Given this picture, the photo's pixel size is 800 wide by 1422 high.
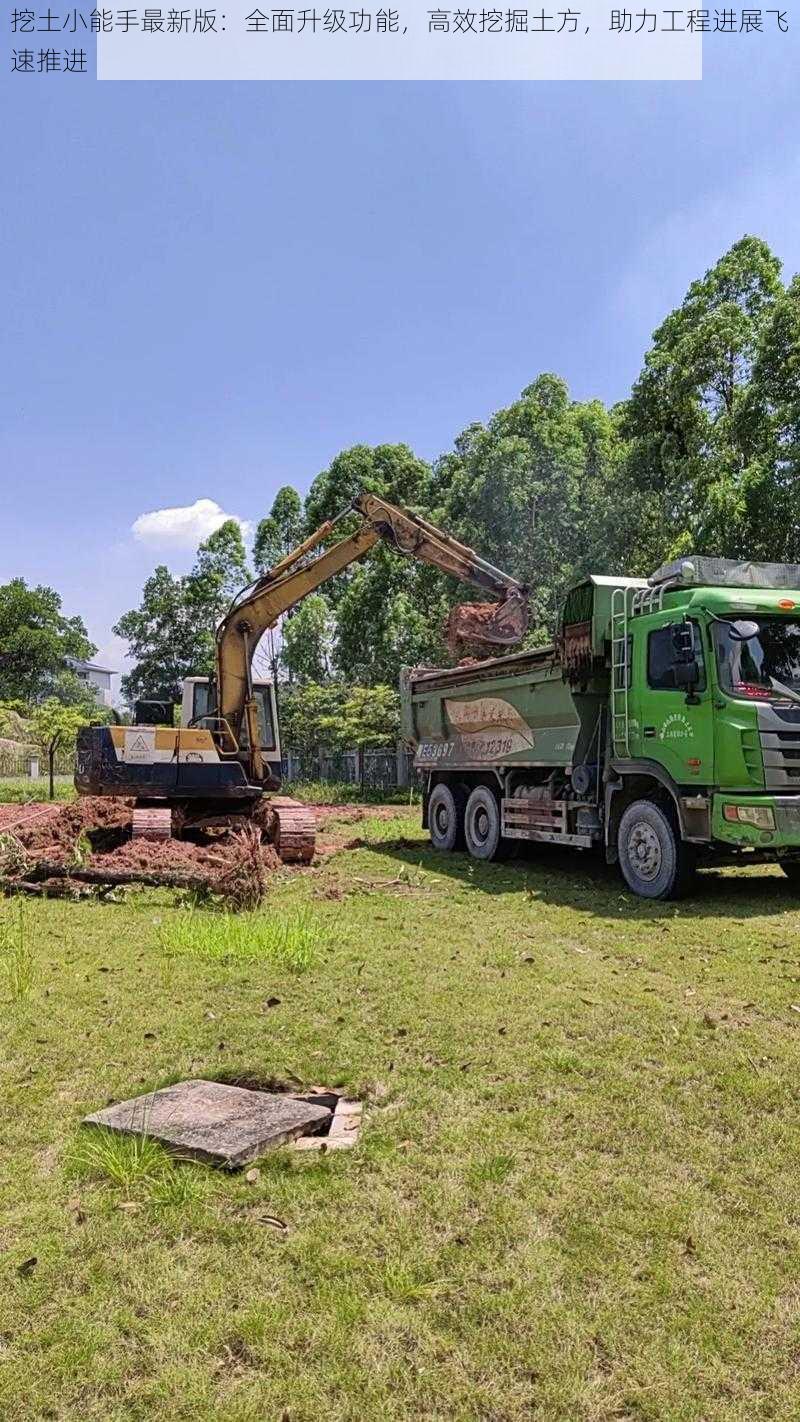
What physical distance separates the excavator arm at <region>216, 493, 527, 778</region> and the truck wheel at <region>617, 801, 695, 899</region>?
4.58 m

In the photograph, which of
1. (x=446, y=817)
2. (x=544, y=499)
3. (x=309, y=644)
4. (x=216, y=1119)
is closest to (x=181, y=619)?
(x=309, y=644)

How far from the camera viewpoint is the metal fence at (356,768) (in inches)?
1028

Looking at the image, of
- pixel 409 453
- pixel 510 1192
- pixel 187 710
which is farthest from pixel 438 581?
pixel 510 1192

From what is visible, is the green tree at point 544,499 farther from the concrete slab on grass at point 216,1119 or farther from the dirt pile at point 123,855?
the concrete slab on grass at point 216,1119

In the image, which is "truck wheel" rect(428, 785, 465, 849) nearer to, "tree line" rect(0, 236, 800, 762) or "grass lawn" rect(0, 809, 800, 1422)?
"tree line" rect(0, 236, 800, 762)

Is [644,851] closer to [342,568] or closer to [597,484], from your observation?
[342,568]

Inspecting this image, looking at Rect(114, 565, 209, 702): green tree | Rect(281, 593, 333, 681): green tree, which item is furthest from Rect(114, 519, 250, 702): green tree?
Rect(281, 593, 333, 681): green tree

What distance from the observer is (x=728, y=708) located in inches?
318

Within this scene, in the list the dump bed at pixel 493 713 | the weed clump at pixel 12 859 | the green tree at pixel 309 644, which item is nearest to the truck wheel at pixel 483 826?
the dump bed at pixel 493 713

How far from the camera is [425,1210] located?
306 cm

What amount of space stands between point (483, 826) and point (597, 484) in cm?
1363

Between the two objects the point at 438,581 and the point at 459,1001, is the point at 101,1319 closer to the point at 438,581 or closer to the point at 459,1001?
the point at 459,1001

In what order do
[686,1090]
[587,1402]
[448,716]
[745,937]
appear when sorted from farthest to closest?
[448,716], [745,937], [686,1090], [587,1402]

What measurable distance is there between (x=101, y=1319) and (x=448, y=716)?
11.0 meters
